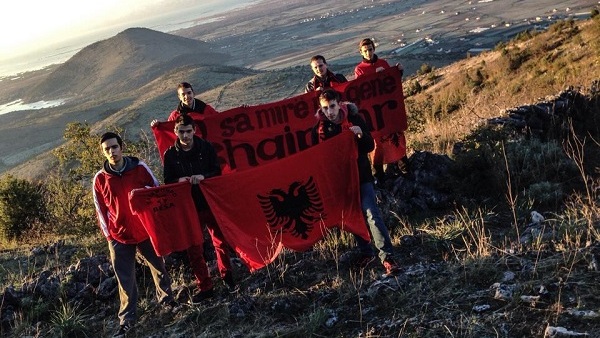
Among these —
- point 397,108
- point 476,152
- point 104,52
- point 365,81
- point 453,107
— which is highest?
point 104,52

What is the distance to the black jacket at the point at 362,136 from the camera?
5.09 metres

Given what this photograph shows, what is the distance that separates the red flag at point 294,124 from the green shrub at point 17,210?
6429 mm

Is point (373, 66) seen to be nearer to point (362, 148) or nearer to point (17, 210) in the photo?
point (362, 148)

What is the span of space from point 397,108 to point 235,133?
2.69m

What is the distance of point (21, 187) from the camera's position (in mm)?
11508

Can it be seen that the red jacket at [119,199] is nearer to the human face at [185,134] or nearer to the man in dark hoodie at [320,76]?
the human face at [185,134]

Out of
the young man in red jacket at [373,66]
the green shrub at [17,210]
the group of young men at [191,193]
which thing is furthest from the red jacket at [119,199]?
the green shrub at [17,210]

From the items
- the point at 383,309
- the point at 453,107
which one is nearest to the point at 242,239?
the point at 383,309

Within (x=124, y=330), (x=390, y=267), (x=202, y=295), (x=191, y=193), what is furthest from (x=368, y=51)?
(x=124, y=330)

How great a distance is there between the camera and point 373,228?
15.7ft

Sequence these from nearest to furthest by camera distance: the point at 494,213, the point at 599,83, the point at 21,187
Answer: the point at 494,213, the point at 599,83, the point at 21,187

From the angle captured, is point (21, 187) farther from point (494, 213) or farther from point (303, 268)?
point (494, 213)

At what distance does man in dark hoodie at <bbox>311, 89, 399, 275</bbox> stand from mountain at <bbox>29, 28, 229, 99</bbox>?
117939 mm

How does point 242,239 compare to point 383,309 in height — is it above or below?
above
